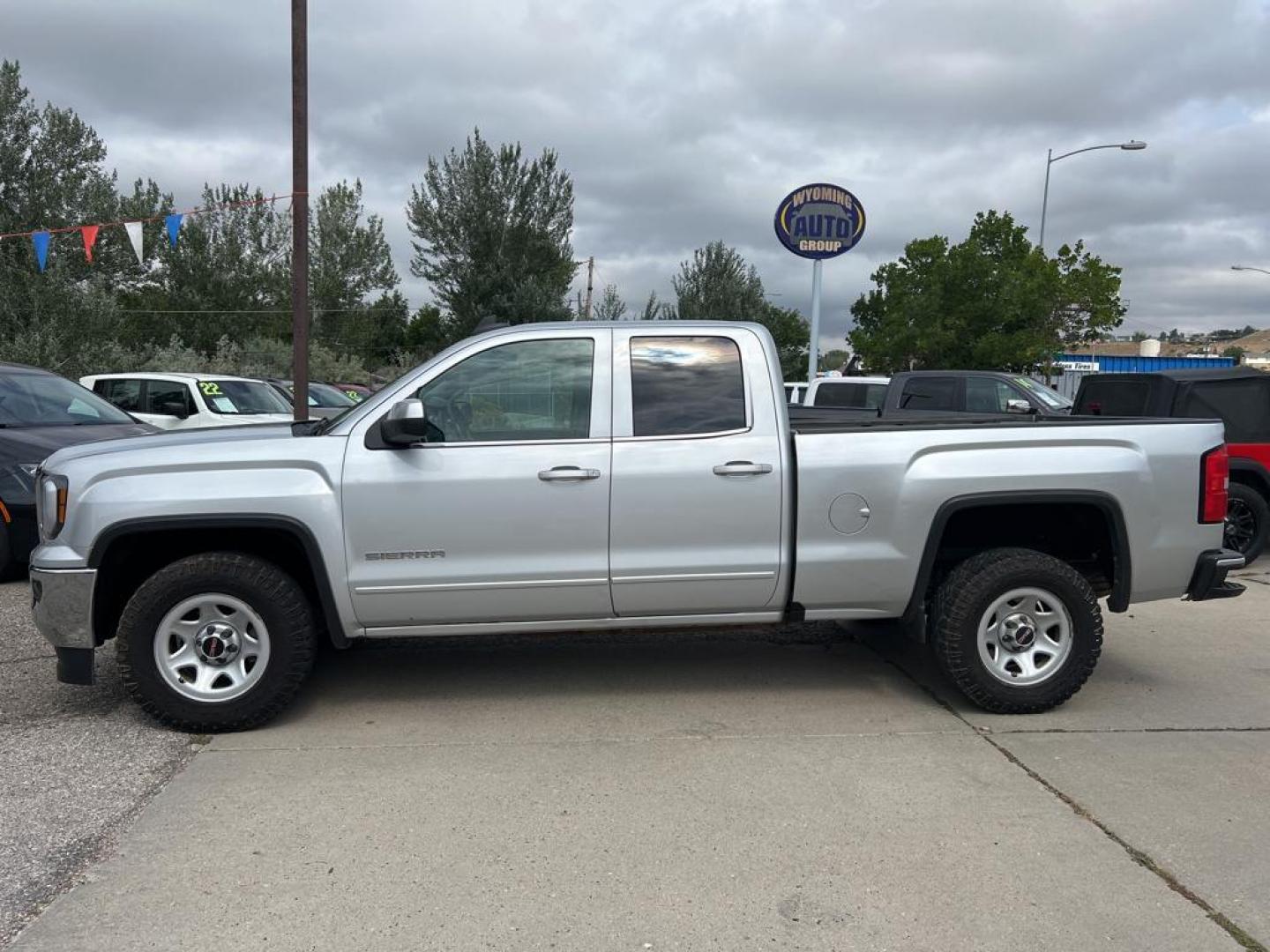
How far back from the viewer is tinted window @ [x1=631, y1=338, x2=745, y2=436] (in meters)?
4.68

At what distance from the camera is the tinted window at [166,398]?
12273 mm

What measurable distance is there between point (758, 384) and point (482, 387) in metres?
1.33

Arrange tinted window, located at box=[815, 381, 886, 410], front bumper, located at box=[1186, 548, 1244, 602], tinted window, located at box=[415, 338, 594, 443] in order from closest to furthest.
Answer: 1. tinted window, located at box=[415, 338, 594, 443]
2. front bumper, located at box=[1186, 548, 1244, 602]
3. tinted window, located at box=[815, 381, 886, 410]

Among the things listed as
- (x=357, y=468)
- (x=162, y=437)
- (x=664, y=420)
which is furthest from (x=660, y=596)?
(x=162, y=437)

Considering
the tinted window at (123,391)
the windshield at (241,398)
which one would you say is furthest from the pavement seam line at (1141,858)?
the tinted window at (123,391)

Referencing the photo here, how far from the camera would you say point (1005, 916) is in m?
3.04

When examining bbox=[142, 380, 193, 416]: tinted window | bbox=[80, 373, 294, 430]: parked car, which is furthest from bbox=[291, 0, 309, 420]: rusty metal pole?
bbox=[142, 380, 193, 416]: tinted window

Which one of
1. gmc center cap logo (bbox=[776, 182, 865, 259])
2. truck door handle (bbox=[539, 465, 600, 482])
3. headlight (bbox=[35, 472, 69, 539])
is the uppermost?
gmc center cap logo (bbox=[776, 182, 865, 259])

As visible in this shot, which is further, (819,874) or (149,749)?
(149,749)

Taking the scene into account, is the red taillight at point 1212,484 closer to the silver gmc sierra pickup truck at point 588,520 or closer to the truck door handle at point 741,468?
the silver gmc sierra pickup truck at point 588,520

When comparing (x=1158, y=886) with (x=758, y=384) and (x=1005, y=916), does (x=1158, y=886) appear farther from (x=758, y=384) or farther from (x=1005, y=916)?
(x=758, y=384)

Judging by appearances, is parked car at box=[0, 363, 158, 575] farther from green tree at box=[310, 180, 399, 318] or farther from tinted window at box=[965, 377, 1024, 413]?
green tree at box=[310, 180, 399, 318]

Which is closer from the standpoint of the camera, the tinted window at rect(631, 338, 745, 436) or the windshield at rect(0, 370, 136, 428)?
the tinted window at rect(631, 338, 745, 436)

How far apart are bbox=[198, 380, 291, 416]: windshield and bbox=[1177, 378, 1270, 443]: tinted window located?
35.1 ft
